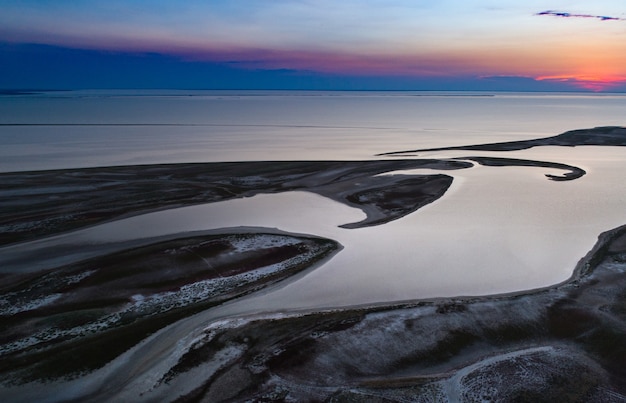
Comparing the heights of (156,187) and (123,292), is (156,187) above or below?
above

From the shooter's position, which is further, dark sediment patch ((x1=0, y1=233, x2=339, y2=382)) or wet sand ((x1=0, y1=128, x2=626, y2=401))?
dark sediment patch ((x1=0, y1=233, x2=339, y2=382))

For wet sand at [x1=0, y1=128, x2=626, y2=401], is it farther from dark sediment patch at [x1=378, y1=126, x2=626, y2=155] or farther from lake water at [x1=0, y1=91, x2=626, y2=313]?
dark sediment patch at [x1=378, y1=126, x2=626, y2=155]

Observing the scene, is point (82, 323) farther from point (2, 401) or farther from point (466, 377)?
point (466, 377)

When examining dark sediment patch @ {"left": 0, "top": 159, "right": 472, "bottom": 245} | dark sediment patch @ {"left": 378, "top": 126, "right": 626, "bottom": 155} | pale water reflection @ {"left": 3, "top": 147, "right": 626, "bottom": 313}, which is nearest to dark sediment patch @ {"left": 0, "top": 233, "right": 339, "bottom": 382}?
pale water reflection @ {"left": 3, "top": 147, "right": 626, "bottom": 313}

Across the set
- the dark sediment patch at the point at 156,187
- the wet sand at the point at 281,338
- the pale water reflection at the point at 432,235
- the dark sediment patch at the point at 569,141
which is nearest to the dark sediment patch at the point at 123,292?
the wet sand at the point at 281,338

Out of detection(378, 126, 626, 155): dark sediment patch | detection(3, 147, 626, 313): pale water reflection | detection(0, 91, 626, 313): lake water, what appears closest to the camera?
detection(3, 147, 626, 313): pale water reflection

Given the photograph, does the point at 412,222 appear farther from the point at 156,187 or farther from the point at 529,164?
the point at 529,164

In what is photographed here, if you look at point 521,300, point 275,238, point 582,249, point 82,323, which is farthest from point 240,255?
point 582,249

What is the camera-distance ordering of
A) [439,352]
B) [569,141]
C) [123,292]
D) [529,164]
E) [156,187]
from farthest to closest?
1. [569,141]
2. [529,164]
3. [156,187]
4. [123,292]
5. [439,352]

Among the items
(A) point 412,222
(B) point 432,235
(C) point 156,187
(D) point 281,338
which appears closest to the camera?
(D) point 281,338

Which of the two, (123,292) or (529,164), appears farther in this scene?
(529,164)

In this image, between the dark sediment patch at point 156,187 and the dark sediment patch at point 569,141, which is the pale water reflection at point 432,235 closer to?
the dark sediment patch at point 156,187

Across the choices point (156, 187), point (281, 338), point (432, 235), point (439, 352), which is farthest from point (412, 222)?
point (156, 187)
